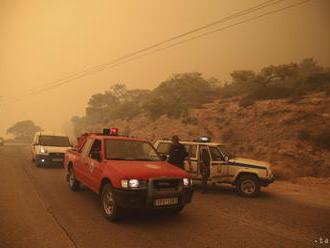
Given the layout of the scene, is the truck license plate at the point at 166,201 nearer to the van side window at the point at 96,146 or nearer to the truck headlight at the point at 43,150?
the van side window at the point at 96,146

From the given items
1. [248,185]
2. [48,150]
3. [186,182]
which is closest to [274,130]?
[248,185]

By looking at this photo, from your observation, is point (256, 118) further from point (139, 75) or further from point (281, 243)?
point (139, 75)

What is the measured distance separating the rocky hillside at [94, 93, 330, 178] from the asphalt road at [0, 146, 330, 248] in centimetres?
773

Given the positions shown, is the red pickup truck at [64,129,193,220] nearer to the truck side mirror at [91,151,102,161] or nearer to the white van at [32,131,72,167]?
the truck side mirror at [91,151,102,161]

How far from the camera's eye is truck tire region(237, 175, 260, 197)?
1006 cm

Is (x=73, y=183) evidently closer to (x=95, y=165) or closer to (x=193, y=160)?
(x=95, y=165)

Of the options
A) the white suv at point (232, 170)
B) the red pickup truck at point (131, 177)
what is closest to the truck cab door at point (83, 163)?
the red pickup truck at point (131, 177)

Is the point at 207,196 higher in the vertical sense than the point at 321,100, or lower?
lower

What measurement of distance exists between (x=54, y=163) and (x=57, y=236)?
999 cm

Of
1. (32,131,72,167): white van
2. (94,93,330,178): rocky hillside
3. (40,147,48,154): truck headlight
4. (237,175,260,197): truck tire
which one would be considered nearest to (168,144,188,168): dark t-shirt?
(237,175,260,197): truck tire

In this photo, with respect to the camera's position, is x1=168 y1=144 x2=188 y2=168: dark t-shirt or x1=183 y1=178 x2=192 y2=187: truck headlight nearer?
x1=183 y1=178 x2=192 y2=187: truck headlight

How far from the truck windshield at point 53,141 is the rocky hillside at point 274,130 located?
10.8 metres

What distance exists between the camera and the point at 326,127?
2077 cm

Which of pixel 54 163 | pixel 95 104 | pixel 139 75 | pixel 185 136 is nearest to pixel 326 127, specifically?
pixel 185 136
